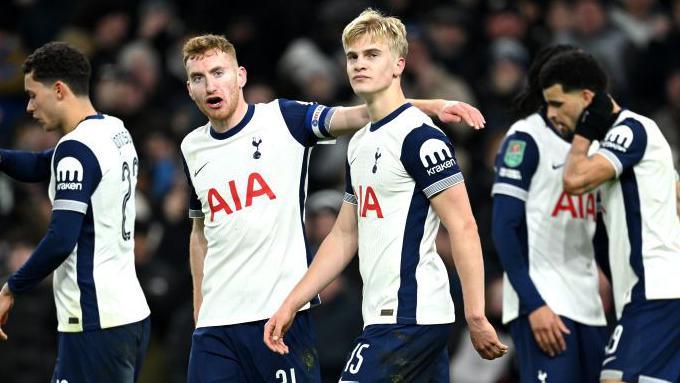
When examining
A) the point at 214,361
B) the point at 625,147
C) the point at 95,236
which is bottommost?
the point at 214,361

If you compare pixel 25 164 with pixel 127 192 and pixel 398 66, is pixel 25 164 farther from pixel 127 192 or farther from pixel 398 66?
pixel 398 66

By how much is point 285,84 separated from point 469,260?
823 centimetres

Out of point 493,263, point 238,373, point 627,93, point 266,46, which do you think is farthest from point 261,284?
point 266,46

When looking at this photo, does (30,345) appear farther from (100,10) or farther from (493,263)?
(100,10)

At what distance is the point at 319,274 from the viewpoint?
7.15 m

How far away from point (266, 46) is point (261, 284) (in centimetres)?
874

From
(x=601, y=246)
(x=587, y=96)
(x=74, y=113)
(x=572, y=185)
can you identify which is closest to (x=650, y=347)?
(x=601, y=246)

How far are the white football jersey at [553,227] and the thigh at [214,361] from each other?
80.4 inches

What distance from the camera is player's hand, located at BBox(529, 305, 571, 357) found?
8289mm

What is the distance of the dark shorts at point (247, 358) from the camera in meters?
7.37

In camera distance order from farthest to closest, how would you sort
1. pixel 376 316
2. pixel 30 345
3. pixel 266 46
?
1. pixel 266 46
2. pixel 30 345
3. pixel 376 316

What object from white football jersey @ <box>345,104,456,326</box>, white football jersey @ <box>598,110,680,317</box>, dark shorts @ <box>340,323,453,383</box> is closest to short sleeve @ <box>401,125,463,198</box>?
white football jersey @ <box>345,104,456,326</box>

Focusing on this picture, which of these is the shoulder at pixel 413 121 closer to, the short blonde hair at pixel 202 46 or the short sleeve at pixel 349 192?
the short sleeve at pixel 349 192

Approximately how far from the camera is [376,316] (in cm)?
694
